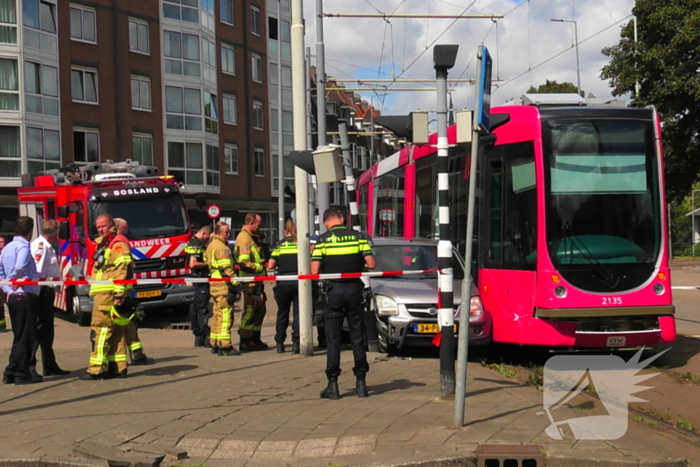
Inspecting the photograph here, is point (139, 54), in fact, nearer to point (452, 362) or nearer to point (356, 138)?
point (452, 362)

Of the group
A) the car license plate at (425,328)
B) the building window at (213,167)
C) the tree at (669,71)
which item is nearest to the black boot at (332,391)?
the car license plate at (425,328)

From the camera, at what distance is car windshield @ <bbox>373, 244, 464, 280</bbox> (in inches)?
497

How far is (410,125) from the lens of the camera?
8.11 meters

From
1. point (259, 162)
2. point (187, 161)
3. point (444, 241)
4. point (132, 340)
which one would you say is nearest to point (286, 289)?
point (132, 340)

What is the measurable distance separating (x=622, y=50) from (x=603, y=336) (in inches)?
975

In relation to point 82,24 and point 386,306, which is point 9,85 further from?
point 386,306

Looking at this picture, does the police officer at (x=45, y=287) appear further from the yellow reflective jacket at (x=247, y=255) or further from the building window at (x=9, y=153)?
the building window at (x=9, y=153)

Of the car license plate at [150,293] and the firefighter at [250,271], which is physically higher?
the firefighter at [250,271]

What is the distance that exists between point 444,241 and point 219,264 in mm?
4574

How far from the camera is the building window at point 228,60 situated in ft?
157

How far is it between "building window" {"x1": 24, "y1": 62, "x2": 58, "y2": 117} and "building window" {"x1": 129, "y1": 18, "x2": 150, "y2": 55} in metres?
4.99

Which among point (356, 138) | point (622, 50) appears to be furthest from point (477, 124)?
point (356, 138)

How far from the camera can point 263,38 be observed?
51.5 metres

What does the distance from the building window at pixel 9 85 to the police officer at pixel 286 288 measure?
26.7 m
